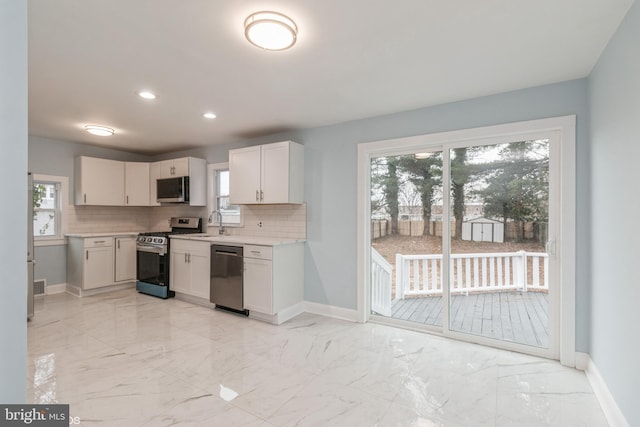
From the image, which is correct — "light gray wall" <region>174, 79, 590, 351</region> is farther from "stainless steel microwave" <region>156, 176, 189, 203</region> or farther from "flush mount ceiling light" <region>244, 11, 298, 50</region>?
"flush mount ceiling light" <region>244, 11, 298, 50</region>

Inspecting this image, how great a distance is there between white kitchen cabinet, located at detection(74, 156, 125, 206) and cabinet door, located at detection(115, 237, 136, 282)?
0.72 meters

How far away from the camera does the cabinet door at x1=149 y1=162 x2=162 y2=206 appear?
5.45 meters

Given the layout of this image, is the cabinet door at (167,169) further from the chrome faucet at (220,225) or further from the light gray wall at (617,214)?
the light gray wall at (617,214)

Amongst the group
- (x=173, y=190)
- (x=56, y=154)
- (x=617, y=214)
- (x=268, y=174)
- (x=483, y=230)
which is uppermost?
(x=56, y=154)

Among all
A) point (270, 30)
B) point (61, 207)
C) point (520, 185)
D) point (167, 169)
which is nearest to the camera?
point (270, 30)

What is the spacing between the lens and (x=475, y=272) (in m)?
3.19

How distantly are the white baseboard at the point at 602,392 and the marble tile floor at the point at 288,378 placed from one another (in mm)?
53

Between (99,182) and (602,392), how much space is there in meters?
6.63

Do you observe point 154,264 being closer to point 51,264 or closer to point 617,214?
point 51,264

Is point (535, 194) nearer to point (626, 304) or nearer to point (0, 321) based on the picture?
point (626, 304)

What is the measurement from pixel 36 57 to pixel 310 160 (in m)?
2.74

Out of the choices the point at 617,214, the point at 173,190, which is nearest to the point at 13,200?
the point at 617,214

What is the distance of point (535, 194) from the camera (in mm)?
2869

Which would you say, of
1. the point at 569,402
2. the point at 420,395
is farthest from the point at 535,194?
the point at 420,395
